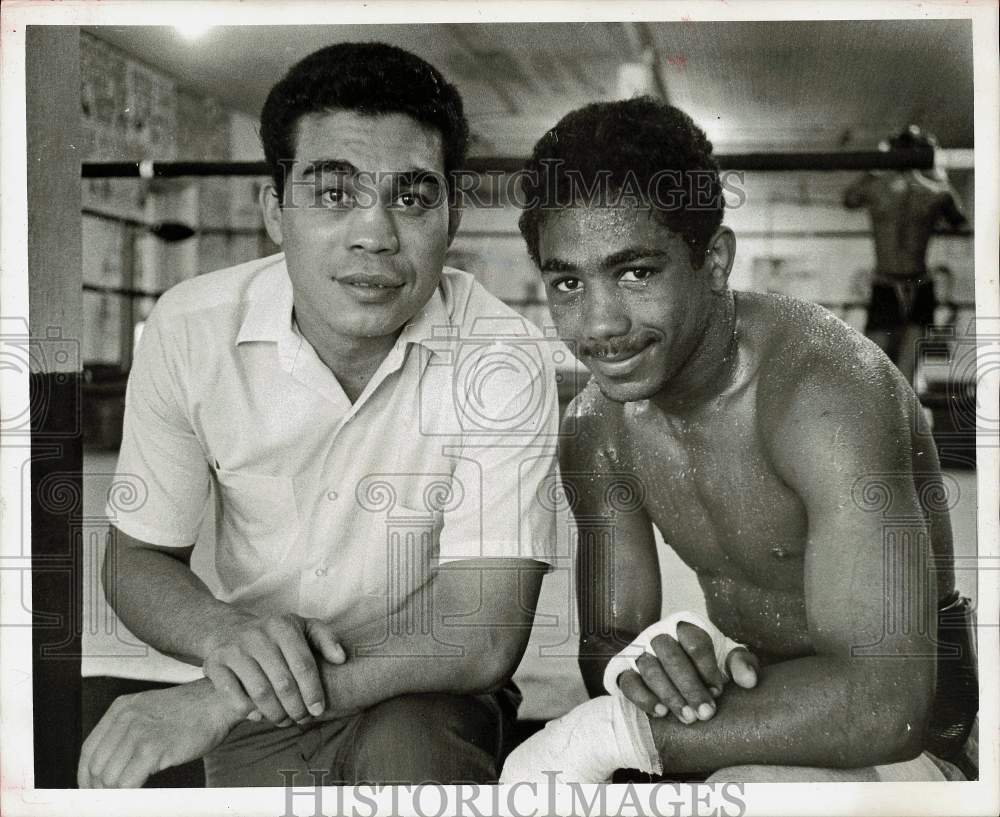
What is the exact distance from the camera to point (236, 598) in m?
1.29

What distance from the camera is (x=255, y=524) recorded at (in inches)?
50.8

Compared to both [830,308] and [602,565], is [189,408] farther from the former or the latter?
[830,308]

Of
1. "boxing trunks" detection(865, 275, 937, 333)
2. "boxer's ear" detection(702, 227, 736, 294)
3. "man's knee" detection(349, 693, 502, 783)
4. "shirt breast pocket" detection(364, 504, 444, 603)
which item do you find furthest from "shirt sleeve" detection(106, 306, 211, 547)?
"boxing trunks" detection(865, 275, 937, 333)

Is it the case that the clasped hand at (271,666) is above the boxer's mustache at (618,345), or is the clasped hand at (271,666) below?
below

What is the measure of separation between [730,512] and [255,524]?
0.62m

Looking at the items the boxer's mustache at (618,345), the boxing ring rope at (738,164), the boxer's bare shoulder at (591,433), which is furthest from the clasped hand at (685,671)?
the boxing ring rope at (738,164)

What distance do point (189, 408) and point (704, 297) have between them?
69 cm

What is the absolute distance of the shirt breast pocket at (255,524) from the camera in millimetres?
1288

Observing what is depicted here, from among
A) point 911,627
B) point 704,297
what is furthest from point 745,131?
point 911,627

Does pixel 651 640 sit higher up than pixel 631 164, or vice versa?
pixel 631 164

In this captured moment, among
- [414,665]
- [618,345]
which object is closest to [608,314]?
[618,345]

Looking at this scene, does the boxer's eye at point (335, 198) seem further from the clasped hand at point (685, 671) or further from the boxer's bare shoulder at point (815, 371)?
the clasped hand at point (685, 671)

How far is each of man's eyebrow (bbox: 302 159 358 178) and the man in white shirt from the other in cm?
6

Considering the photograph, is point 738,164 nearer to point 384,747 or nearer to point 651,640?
point 651,640
